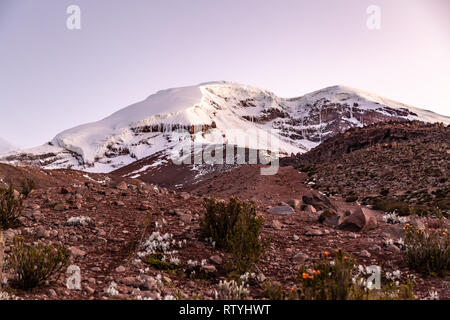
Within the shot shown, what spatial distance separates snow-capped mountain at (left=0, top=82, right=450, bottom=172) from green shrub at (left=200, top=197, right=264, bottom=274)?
103 m

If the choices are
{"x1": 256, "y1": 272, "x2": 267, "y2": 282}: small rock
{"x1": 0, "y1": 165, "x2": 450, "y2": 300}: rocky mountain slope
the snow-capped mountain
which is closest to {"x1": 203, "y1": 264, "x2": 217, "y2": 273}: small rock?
{"x1": 0, "y1": 165, "x2": 450, "y2": 300}: rocky mountain slope

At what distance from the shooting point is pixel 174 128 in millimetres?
139250

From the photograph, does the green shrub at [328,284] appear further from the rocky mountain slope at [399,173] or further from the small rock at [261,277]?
the rocky mountain slope at [399,173]

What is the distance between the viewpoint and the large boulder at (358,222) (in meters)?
8.43

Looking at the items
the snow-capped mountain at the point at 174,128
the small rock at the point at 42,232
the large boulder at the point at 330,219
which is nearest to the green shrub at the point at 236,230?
the large boulder at the point at 330,219

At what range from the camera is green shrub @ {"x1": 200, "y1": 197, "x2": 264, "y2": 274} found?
5.86 metres

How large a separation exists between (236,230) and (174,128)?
444 ft

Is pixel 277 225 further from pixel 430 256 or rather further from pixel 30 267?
pixel 30 267

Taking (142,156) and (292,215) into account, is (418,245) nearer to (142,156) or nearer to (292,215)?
(292,215)

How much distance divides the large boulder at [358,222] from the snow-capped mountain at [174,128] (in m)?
103

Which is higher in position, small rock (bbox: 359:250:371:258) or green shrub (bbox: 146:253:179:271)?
green shrub (bbox: 146:253:179:271)

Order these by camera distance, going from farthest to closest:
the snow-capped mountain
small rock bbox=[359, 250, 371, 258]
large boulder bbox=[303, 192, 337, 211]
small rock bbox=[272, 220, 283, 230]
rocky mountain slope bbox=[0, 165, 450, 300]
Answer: the snow-capped mountain < large boulder bbox=[303, 192, 337, 211] < small rock bbox=[272, 220, 283, 230] < small rock bbox=[359, 250, 371, 258] < rocky mountain slope bbox=[0, 165, 450, 300]

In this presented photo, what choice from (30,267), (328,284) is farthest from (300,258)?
(30,267)

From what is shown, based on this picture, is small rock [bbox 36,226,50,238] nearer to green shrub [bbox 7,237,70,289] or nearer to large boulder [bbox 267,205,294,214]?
green shrub [bbox 7,237,70,289]
